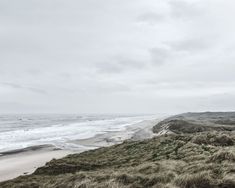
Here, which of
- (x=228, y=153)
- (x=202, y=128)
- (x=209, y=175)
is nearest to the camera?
(x=209, y=175)

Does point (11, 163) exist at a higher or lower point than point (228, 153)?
lower

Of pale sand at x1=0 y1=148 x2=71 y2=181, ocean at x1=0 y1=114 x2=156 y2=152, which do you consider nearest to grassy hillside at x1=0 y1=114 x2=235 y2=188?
pale sand at x1=0 y1=148 x2=71 y2=181

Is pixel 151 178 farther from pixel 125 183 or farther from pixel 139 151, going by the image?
pixel 139 151

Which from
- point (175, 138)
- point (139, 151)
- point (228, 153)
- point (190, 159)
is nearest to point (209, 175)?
point (228, 153)

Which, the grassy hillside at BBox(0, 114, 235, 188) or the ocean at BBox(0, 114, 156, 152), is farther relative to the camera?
the ocean at BBox(0, 114, 156, 152)

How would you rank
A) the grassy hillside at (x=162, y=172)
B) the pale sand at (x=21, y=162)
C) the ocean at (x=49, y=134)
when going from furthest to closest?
the ocean at (x=49, y=134), the pale sand at (x=21, y=162), the grassy hillside at (x=162, y=172)

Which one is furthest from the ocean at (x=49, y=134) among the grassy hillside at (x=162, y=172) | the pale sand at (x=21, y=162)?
the grassy hillside at (x=162, y=172)

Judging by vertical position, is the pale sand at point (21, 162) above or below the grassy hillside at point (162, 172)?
below

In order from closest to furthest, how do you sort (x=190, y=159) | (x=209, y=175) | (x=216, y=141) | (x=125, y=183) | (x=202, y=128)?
(x=209, y=175)
(x=125, y=183)
(x=190, y=159)
(x=216, y=141)
(x=202, y=128)

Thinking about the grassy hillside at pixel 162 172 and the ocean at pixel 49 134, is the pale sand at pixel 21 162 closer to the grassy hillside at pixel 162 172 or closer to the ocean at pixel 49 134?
the grassy hillside at pixel 162 172

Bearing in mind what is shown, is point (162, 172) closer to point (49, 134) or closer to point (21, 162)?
point (21, 162)

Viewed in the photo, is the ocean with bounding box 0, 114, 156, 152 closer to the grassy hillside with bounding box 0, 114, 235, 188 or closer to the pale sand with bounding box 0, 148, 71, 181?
the pale sand with bounding box 0, 148, 71, 181

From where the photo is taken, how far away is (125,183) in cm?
1261

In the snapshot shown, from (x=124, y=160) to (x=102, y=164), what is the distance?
1.34m
